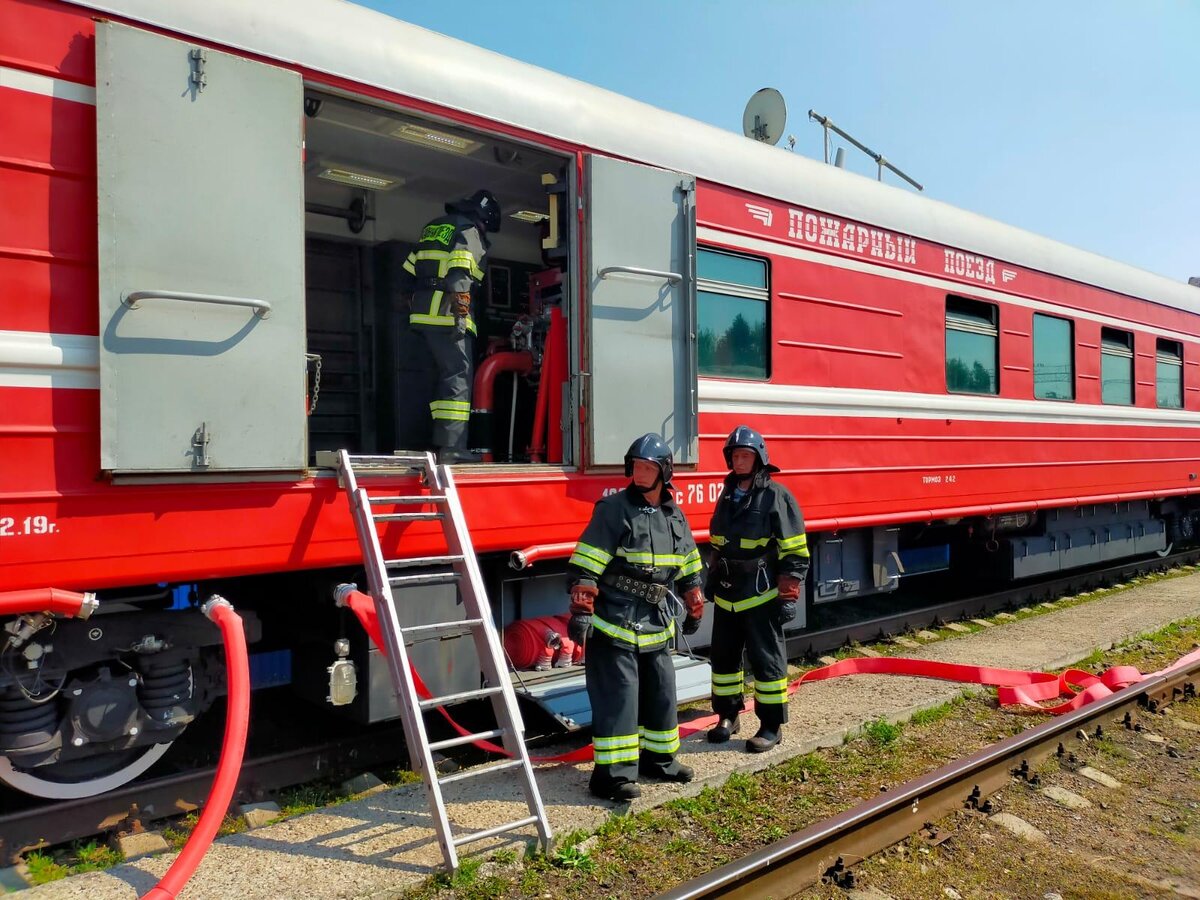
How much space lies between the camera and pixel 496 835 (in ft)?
Answer: 12.3

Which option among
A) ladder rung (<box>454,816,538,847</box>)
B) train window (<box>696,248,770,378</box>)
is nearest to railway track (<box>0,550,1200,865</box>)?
ladder rung (<box>454,816,538,847</box>)

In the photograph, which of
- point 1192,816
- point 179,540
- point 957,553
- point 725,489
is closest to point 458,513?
point 179,540

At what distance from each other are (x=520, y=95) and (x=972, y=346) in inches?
188

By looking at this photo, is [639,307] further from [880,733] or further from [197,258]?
[880,733]

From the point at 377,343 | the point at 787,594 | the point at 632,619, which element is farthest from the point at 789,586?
the point at 377,343

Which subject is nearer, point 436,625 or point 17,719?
point 17,719

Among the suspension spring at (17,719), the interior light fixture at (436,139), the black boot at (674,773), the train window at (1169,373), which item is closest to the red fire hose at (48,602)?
the suspension spring at (17,719)

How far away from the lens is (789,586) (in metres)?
4.89

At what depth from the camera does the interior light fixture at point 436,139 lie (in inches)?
207

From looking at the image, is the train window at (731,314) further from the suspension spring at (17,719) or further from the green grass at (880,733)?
the suspension spring at (17,719)

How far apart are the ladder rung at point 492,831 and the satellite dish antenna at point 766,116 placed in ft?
21.0

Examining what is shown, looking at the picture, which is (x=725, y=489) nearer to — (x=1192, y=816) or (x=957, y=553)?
(x=1192, y=816)

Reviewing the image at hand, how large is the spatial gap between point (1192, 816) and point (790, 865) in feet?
7.00

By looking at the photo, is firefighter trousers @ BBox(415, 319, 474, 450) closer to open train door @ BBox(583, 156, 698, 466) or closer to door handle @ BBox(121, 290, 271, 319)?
open train door @ BBox(583, 156, 698, 466)
